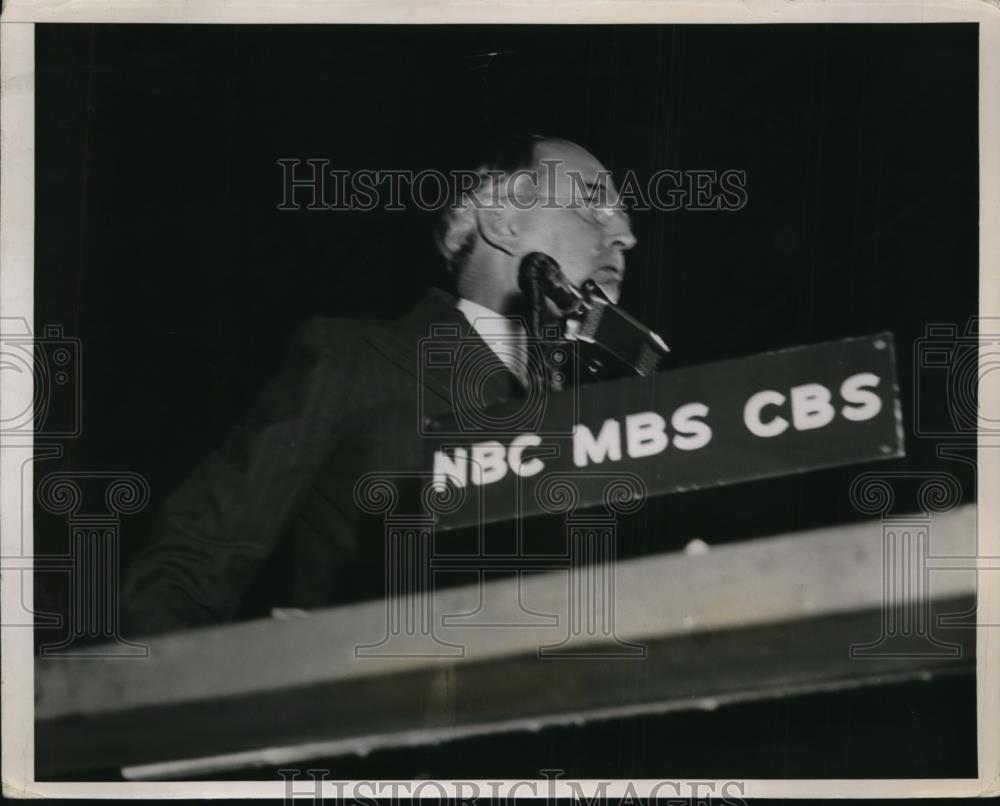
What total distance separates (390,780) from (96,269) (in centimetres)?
108

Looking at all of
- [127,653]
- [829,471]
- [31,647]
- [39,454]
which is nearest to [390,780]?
[127,653]

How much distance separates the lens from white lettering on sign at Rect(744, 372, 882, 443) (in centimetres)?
156

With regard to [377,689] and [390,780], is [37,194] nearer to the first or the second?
[377,689]

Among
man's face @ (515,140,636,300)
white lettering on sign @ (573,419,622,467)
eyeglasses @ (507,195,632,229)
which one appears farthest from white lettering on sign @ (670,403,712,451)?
eyeglasses @ (507,195,632,229)

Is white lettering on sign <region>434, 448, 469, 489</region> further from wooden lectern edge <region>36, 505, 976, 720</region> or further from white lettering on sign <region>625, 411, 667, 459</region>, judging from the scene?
white lettering on sign <region>625, 411, 667, 459</region>

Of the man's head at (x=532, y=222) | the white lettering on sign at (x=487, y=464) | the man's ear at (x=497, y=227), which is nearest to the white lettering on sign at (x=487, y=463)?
the white lettering on sign at (x=487, y=464)

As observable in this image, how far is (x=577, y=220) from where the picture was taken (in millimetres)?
1568

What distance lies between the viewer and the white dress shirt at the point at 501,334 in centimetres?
156

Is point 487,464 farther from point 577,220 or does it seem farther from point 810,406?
point 810,406

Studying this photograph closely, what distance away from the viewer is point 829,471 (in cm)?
155

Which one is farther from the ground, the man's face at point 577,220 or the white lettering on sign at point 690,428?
the man's face at point 577,220

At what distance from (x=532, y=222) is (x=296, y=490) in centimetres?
66

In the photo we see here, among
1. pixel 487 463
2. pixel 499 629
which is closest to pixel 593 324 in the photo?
pixel 487 463

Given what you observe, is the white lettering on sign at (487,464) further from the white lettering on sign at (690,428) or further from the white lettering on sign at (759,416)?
the white lettering on sign at (759,416)
